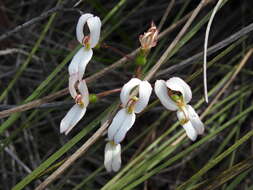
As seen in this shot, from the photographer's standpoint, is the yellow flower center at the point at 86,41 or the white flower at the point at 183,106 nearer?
the white flower at the point at 183,106

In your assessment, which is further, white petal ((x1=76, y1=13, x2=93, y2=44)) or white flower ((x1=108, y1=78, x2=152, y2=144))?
white petal ((x1=76, y1=13, x2=93, y2=44))

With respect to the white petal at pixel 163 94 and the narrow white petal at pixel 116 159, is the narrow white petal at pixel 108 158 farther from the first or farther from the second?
the white petal at pixel 163 94

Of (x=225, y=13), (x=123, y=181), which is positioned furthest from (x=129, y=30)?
(x=123, y=181)

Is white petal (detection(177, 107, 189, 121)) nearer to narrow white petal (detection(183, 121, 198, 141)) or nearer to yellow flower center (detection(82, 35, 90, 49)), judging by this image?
narrow white petal (detection(183, 121, 198, 141))

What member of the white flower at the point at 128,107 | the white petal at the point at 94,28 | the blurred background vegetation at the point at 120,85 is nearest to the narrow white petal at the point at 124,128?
the white flower at the point at 128,107

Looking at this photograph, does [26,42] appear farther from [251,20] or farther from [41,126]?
[251,20]

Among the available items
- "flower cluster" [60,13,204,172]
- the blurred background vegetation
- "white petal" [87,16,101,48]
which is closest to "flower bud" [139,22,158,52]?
"flower cluster" [60,13,204,172]

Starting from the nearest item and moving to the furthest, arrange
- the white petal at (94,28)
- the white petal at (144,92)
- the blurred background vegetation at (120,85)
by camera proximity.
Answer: the white petal at (144,92) < the white petal at (94,28) < the blurred background vegetation at (120,85)
